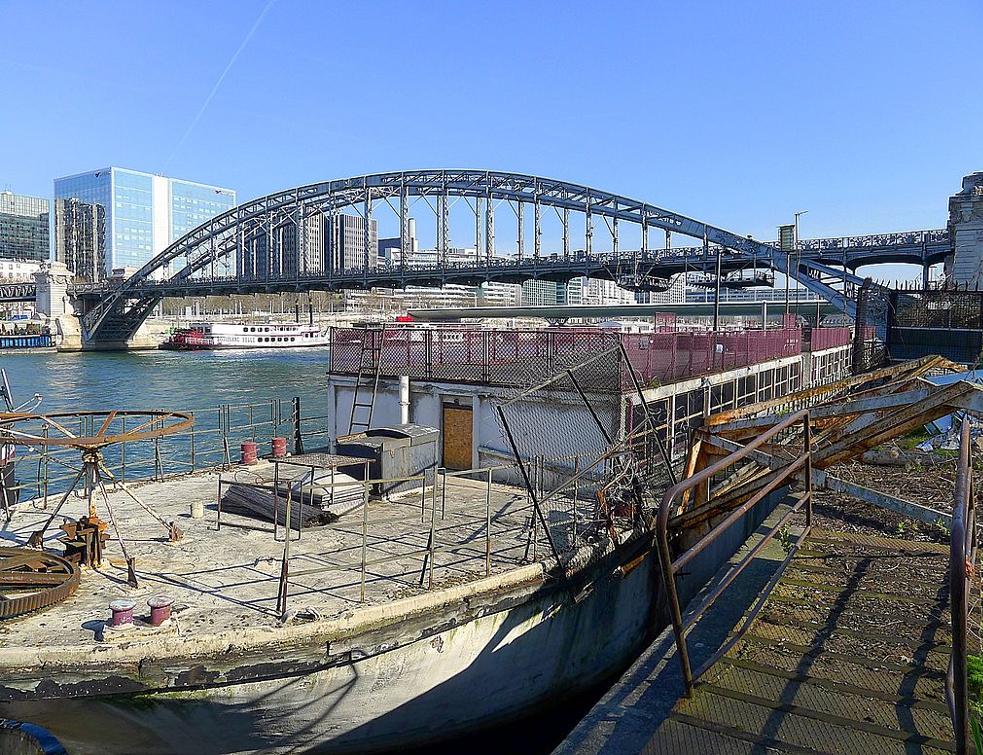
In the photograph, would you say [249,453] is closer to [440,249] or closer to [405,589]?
[405,589]

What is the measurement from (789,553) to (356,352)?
10450 millimetres

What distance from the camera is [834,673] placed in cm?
662

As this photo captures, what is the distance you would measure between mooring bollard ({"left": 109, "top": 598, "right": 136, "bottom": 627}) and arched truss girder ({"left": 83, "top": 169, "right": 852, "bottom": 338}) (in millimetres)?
104641

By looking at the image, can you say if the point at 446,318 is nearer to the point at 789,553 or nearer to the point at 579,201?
the point at 579,201

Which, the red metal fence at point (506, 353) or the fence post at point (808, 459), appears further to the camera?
the red metal fence at point (506, 353)

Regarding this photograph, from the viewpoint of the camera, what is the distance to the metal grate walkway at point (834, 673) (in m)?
5.66

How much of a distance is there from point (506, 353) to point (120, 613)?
29.6 feet

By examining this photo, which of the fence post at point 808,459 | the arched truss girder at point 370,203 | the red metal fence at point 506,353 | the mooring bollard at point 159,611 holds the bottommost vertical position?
the mooring bollard at point 159,611

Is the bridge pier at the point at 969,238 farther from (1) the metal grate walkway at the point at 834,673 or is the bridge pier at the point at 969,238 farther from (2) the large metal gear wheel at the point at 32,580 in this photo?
(2) the large metal gear wheel at the point at 32,580

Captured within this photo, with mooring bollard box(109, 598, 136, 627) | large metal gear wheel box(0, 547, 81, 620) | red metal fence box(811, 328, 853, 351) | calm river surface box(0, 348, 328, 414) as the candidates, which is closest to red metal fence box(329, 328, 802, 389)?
large metal gear wheel box(0, 547, 81, 620)

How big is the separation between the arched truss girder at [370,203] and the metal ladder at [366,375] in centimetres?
9540

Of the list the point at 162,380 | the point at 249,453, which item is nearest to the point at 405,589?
the point at 249,453

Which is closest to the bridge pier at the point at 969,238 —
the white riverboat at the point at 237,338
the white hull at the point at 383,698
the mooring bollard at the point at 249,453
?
the mooring bollard at the point at 249,453

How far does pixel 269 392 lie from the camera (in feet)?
191
